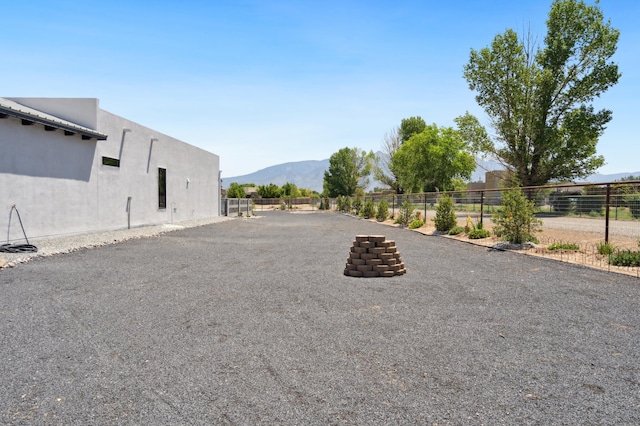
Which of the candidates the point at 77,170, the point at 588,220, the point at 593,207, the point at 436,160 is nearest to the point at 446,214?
the point at 588,220

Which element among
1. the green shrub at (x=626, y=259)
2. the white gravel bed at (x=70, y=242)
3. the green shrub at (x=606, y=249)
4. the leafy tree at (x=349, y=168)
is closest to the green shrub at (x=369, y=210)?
the white gravel bed at (x=70, y=242)

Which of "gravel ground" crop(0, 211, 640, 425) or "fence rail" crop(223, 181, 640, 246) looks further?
"fence rail" crop(223, 181, 640, 246)

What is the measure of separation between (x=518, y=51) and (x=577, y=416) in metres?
40.9

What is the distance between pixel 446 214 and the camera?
2102 centimetres

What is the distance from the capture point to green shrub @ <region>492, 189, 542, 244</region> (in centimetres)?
1424

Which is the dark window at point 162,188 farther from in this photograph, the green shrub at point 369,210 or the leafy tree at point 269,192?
the leafy tree at point 269,192

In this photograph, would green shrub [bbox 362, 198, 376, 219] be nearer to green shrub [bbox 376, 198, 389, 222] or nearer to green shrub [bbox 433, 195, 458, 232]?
green shrub [bbox 376, 198, 389, 222]

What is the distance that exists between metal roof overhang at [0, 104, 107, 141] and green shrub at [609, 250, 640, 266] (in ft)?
55.5

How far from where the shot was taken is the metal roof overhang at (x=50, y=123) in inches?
506

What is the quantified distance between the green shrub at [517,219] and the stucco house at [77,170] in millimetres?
15835

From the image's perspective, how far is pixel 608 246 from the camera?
1112 cm

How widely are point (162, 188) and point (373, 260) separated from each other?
65.7ft

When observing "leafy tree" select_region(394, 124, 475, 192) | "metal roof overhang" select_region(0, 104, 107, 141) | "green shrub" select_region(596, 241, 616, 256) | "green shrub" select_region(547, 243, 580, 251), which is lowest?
"green shrub" select_region(547, 243, 580, 251)

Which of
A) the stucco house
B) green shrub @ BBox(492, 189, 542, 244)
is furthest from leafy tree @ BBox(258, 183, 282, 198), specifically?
green shrub @ BBox(492, 189, 542, 244)
